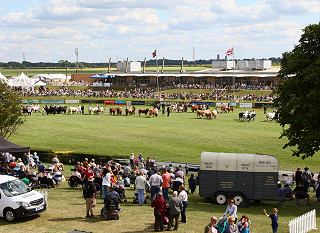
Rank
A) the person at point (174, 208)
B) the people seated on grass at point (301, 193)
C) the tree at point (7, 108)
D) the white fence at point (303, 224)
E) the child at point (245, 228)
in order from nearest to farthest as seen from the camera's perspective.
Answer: the child at point (245, 228) → the white fence at point (303, 224) → the person at point (174, 208) → the people seated on grass at point (301, 193) → the tree at point (7, 108)

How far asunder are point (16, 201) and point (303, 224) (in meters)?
10.3

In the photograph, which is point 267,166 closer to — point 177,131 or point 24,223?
point 24,223

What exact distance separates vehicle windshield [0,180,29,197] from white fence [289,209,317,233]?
392 inches

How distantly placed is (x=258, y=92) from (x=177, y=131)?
162 ft

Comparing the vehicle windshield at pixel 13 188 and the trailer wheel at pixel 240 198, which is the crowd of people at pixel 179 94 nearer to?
the trailer wheel at pixel 240 198

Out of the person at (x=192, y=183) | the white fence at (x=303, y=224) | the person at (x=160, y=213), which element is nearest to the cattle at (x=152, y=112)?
the person at (x=192, y=183)

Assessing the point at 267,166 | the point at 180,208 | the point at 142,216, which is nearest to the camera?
the point at 180,208

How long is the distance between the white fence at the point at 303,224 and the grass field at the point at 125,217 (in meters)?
0.43

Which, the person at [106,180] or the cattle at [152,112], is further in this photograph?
the cattle at [152,112]

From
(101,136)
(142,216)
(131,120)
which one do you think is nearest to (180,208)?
(142,216)

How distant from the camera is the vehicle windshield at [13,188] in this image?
1723 cm

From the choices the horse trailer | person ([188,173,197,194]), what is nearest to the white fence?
the horse trailer

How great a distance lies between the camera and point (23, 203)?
16875 millimetres

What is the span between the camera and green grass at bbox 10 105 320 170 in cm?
3516
